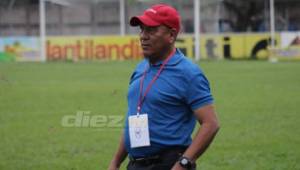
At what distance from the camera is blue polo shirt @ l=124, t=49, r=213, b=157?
4.70 meters

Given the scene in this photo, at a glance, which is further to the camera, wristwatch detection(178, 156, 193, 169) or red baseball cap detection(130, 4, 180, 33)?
red baseball cap detection(130, 4, 180, 33)

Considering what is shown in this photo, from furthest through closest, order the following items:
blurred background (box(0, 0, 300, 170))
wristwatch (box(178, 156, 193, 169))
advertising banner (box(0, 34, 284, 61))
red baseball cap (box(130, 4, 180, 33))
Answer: advertising banner (box(0, 34, 284, 61)) → blurred background (box(0, 0, 300, 170)) → red baseball cap (box(130, 4, 180, 33)) → wristwatch (box(178, 156, 193, 169))

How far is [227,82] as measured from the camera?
89.7 feet

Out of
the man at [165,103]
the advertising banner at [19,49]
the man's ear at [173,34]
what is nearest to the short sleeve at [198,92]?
the man at [165,103]

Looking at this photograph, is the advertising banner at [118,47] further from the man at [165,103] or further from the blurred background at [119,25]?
the man at [165,103]

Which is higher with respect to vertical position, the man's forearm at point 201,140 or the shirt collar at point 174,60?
the shirt collar at point 174,60

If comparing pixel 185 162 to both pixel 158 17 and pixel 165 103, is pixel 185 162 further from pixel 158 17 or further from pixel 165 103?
pixel 158 17

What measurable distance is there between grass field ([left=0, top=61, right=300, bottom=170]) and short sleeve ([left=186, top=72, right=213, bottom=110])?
5.45 m

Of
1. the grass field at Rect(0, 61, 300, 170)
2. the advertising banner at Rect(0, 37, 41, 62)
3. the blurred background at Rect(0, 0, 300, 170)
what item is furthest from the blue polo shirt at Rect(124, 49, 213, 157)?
the advertising banner at Rect(0, 37, 41, 62)

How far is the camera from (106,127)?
48.4ft

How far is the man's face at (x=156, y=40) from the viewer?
480 centimetres

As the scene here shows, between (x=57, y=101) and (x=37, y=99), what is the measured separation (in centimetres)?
96

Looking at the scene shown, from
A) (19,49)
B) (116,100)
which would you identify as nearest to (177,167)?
(116,100)

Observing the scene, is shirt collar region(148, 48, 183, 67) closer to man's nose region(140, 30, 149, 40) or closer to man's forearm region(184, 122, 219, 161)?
man's nose region(140, 30, 149, 40)
